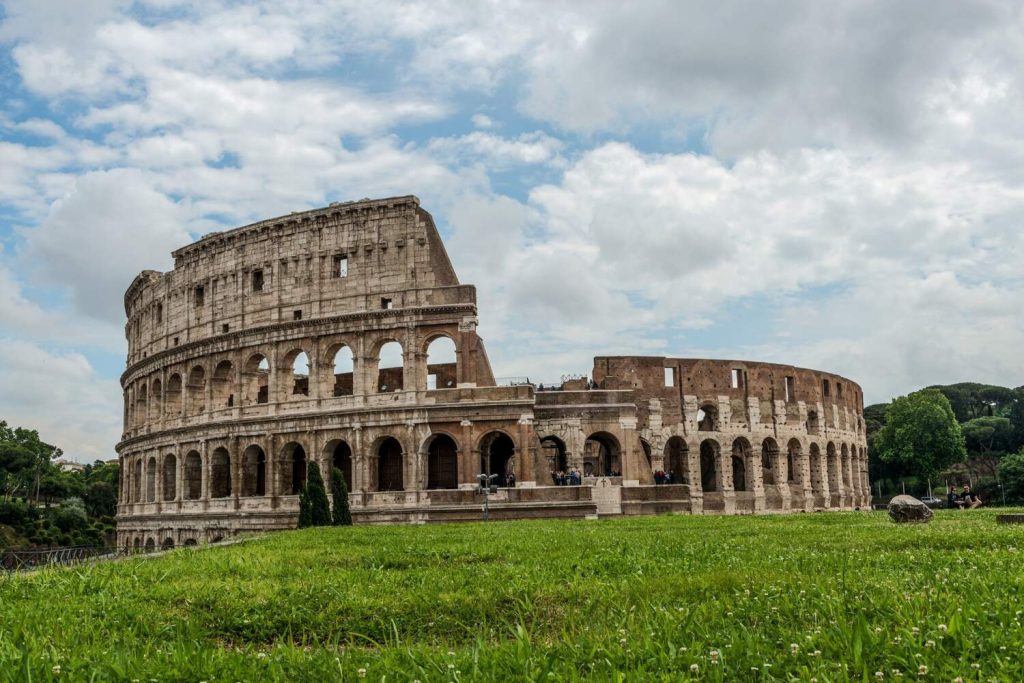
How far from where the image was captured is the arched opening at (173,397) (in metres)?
43.7

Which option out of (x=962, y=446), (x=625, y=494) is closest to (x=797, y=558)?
(x=625, y=494)

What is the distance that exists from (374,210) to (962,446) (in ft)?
172

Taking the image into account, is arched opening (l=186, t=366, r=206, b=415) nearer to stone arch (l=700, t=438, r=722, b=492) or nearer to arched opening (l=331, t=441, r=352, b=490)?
arched opening (l=331, t=441, r=352, b=490)

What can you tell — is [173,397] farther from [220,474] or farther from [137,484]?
[137,484]

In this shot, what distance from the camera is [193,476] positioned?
138ft

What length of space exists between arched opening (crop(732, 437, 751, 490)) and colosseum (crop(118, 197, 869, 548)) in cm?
11

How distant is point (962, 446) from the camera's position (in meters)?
67.0

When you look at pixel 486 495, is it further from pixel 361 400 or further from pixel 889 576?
pixel 889 576

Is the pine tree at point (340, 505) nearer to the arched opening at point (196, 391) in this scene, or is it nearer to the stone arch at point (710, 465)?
the arched opening at point (196, 391)

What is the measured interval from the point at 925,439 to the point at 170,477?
5430 centimetres

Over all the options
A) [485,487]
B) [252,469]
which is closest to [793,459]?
[485,487]

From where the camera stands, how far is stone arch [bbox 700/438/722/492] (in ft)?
143

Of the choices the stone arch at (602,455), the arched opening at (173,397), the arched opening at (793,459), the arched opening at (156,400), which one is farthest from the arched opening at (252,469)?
the arched opening at (793,459)

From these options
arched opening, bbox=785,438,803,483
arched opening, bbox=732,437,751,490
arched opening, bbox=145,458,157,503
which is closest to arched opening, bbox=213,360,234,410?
arched opening, bbox=145,458,157,503
